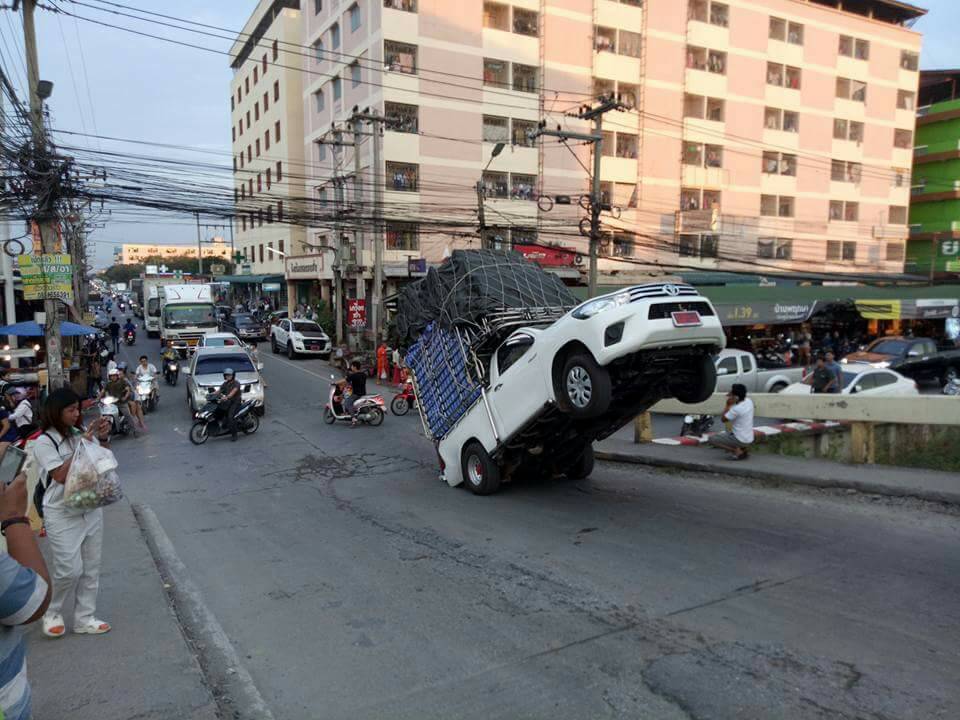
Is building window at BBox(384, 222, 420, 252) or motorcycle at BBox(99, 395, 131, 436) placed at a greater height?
building window at BBox(384, 222, 420, 252)

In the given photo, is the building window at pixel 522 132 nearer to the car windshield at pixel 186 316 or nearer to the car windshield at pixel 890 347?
the car windshield at pixel 186 316

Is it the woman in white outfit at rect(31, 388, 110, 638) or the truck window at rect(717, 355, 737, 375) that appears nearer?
the woman in white outfit at rect(31, 388, 110, 638)

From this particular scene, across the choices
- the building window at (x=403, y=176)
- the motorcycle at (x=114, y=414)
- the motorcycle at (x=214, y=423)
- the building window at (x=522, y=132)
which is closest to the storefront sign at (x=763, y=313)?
the building window at (x=522, y=132)

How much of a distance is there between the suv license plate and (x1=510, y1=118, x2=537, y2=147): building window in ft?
100

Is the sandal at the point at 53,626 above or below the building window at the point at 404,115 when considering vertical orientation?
below

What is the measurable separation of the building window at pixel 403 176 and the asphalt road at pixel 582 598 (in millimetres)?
25238

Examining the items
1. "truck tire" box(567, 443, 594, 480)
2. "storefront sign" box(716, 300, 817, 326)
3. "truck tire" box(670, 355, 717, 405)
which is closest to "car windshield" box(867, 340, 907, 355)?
"storefront sign" box(716, 300, 817, 326)

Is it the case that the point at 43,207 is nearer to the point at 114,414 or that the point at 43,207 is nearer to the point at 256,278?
the point at 114,414

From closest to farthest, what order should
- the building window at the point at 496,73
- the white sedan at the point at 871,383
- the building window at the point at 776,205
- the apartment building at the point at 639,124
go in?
the white sedan at the point at 871,383
the apartment building at the point at 639,124
the building window at the point at 496,73
the building window at the point at 776,205

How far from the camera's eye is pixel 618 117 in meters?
38.6

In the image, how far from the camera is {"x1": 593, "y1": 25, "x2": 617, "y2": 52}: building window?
37688mm

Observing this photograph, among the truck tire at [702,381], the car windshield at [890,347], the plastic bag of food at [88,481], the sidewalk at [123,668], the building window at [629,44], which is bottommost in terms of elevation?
the sidewalk at [123,668]

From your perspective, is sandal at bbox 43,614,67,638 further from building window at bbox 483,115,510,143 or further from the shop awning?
the shop awning

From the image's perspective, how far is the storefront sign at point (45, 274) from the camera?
14.2 meters
